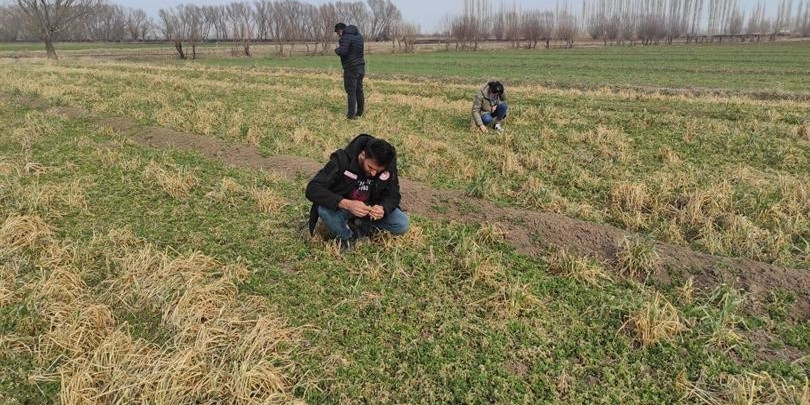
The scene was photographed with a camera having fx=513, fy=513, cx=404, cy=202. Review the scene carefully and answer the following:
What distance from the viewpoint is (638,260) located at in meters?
4.48

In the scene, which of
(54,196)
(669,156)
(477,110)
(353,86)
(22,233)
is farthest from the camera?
(353,86)

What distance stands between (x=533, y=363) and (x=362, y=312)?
4.32ft

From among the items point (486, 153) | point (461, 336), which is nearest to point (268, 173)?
point (486, 153)

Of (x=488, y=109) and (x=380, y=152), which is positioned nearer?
(x=380, y=152)

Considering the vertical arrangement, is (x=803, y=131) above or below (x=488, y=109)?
below

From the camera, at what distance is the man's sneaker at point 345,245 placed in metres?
4.83

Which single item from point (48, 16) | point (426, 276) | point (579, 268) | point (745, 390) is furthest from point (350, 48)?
point (48, 16)

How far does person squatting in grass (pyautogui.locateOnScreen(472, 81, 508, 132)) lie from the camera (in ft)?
31.7

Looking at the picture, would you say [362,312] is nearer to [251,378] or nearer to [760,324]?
[251,378]

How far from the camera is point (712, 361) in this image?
337cm

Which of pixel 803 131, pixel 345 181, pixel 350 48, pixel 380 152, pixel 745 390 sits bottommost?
pixel 745 390

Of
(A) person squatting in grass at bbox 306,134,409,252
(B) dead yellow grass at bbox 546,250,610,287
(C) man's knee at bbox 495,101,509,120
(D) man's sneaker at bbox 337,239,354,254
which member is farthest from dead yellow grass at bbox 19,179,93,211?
(C) man's knee at bbox 495,101,509,120

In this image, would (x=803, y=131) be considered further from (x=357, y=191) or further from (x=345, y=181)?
(x=345, y=181)

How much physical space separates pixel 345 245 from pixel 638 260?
8.67 feet
